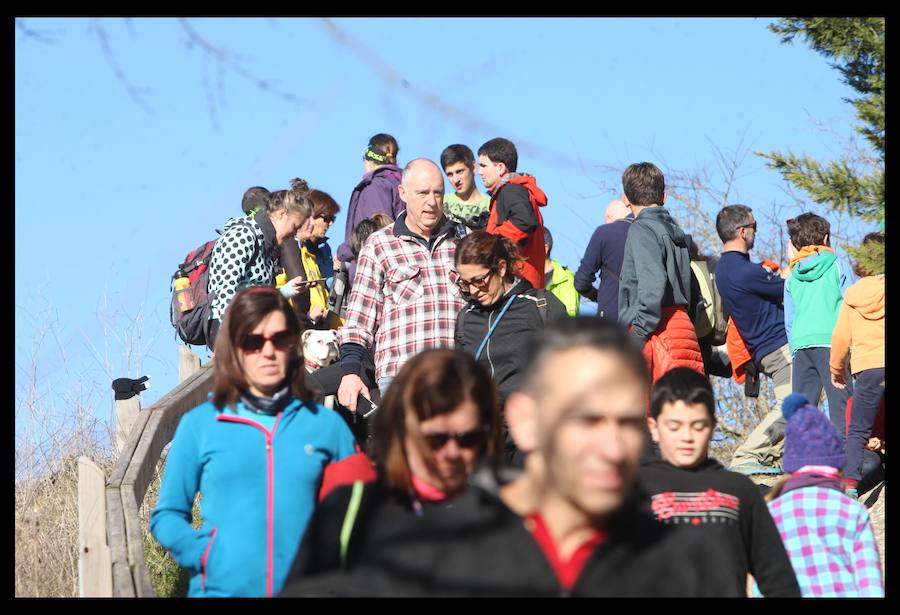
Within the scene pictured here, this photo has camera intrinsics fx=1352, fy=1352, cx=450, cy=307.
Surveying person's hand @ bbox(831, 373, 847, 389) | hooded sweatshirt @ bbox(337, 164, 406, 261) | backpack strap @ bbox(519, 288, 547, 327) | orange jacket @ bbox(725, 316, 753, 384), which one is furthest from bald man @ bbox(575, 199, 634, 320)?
backpack strap @ bbox(519, 288, 547, 327)

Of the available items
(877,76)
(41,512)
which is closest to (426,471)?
(877,76)

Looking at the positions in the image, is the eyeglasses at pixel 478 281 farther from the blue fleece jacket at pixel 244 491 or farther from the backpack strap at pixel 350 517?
the backpack strap at pixel 350 517

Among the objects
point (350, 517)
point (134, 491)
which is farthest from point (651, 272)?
point (350, 517)

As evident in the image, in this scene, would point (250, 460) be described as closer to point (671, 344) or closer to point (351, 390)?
point (351, 390)

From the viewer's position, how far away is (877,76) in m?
5.37

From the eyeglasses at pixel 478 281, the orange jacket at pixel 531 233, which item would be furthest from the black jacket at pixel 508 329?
the orange jacket at pixel 531 233

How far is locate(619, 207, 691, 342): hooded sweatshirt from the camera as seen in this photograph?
311 inches

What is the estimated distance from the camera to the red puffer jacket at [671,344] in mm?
7965

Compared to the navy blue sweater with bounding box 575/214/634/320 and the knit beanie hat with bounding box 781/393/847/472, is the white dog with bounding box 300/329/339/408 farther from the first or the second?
the knit beanie hat with bounding box 781/393/847/472

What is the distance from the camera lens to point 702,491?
15.8 ft

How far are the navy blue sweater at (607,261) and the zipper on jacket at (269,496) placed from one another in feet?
14.7
